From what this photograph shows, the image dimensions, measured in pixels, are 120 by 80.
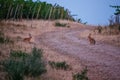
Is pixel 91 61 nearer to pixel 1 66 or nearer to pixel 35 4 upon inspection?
pixel 1 66

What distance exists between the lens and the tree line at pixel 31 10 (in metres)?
A: 44.0

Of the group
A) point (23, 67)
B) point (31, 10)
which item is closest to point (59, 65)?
point (23, 67)

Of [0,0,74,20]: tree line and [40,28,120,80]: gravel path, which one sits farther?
[0,0,74,20]: tree line

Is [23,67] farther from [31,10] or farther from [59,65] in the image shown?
[31,10]

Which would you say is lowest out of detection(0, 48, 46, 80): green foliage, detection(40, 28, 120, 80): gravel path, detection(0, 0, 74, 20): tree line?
detection(40, 28, 120, 80): gravel path

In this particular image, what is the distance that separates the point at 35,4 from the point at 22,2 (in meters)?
2.79

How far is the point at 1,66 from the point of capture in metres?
11.4

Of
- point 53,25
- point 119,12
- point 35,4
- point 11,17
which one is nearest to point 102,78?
point 119,12

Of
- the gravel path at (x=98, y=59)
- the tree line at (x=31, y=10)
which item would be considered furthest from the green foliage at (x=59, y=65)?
the tree line at (x=31, y=10)

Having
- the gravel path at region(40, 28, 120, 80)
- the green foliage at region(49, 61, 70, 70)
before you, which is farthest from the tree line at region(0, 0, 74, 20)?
the green foliage at region(49, 61, 70, 70)

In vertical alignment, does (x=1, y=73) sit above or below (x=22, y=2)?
below

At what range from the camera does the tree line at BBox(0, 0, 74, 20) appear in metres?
44.0

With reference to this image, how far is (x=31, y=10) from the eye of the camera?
48.3m

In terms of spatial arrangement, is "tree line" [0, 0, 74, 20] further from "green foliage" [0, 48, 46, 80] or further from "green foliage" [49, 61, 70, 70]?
"green foliage" [0, 48, 46, 80]
